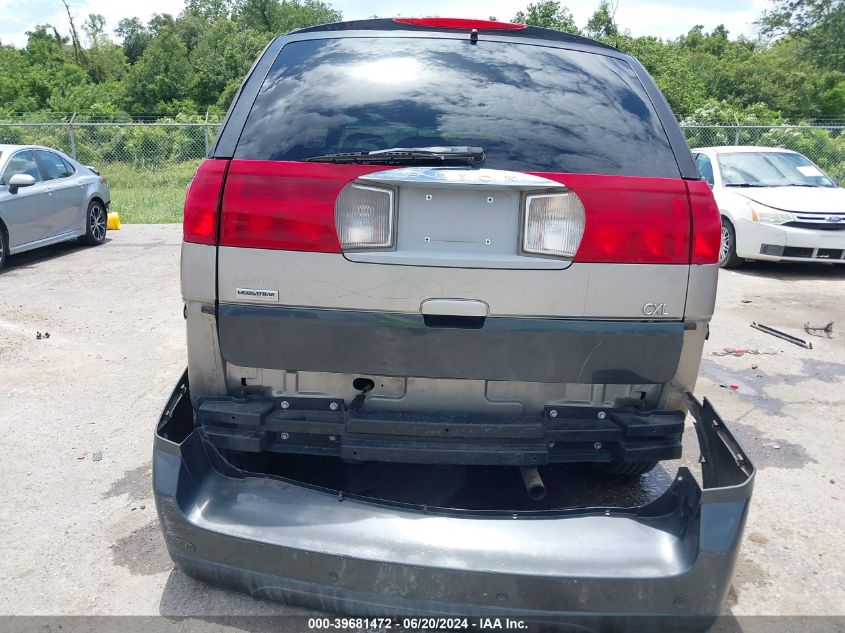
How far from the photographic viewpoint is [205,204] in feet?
8.20

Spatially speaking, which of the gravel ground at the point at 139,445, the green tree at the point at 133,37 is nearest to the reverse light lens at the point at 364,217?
the gravel ground at the point at 139,445

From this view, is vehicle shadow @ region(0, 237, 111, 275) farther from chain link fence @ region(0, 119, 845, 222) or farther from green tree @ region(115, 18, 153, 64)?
Result: green tree @ region(115, 18, 153, 64)

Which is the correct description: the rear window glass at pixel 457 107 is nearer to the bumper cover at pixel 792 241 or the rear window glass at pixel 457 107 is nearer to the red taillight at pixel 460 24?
the red taillight at pixel 460 24

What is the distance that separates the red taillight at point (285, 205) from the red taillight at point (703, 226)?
1125 millimetres

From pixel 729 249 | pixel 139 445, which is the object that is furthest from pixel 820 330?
pixel 139 445

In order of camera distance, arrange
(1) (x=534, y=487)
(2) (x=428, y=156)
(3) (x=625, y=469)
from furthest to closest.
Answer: (3) (x=625, y=469) → (1) (x=534, y=487) → (2) (x=428, y=156)

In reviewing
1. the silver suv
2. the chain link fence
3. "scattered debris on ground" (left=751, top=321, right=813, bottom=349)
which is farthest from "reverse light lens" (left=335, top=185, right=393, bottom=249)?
the chain link fence

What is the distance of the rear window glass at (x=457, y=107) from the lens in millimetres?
2537

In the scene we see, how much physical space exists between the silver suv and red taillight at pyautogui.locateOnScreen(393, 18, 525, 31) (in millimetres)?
392

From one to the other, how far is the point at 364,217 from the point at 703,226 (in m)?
1.20

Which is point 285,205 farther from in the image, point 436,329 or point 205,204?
point 436,329

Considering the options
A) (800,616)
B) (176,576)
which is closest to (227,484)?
(176,576)

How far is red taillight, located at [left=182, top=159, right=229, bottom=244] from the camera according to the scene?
250 cm

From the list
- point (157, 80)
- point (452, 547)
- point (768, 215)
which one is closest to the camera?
point (452, 547)
